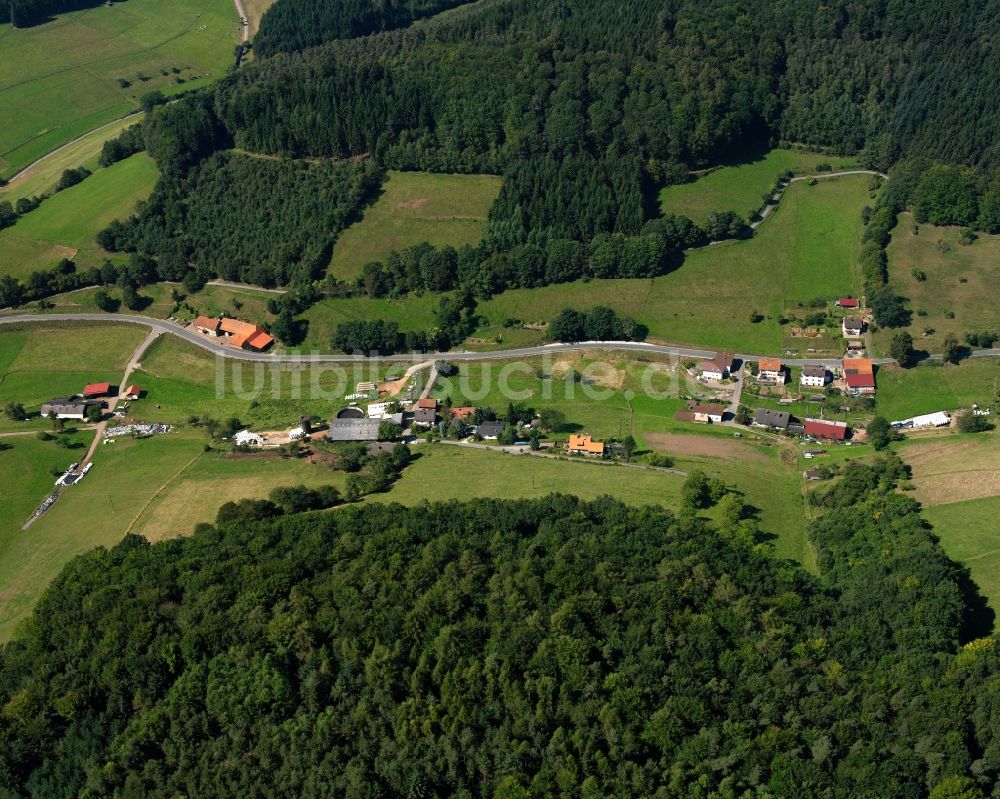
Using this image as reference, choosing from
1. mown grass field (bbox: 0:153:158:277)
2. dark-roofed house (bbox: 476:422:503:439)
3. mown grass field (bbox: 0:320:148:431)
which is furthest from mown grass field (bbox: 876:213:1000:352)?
mown grass field (bbox: 0:153:158:277)

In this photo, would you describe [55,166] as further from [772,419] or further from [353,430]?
[772,419]

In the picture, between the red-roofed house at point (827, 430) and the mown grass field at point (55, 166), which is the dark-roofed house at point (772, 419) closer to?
the red-roofed house at point (827, 430)

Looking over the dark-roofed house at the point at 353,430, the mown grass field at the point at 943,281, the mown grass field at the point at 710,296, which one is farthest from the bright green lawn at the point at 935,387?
the dark-roofed house at the point at 353,430

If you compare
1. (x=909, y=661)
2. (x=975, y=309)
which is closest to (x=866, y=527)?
(x=909, y=661)

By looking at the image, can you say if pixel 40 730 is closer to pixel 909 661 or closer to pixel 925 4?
pixel 909 661

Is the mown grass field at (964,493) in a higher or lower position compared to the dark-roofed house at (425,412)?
lower

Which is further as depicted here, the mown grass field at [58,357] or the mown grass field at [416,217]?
the mown grass field at [416,217]

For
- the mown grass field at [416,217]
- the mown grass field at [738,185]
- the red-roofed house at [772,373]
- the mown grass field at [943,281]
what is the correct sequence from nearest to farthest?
the red-roofed house at [772,373]
the mown grass field at [943,281]
the mown grass field at [416,217]
the mown grass field at [738,185]
